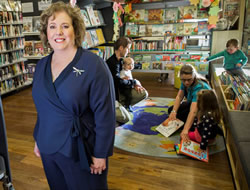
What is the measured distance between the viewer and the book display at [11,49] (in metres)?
4.50

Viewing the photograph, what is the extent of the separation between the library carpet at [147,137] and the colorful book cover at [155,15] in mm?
2666

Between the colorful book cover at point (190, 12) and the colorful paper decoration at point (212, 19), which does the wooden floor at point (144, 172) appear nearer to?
the colorful paper decoration at point (212, 19)

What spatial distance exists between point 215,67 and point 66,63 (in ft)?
13.1

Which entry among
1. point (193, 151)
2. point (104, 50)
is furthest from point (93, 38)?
point (193, 151)

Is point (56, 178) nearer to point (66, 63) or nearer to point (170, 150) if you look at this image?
point (66, 63)

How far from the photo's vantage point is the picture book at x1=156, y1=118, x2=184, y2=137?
2.72 meters

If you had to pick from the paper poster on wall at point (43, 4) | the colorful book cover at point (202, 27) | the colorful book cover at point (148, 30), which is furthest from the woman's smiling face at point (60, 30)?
the colorful book cover at point (148, 30)

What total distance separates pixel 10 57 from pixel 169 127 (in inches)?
152

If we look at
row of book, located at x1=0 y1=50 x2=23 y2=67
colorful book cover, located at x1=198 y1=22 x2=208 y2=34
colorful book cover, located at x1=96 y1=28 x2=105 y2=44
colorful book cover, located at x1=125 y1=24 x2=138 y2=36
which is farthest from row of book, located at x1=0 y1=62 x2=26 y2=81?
colorful book cover, located at x1=198 y1=22 x2=208 y2=34

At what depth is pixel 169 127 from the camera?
2775 mm

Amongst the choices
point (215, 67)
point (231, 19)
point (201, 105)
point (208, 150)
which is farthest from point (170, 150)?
point (231, 19)

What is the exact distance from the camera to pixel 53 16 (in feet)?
3.54

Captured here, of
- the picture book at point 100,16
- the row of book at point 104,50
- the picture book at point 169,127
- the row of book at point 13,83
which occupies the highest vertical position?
the picture book at point 100,16

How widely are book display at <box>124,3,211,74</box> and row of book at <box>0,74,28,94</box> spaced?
2708mm
